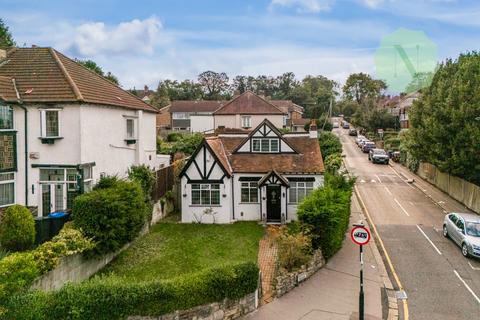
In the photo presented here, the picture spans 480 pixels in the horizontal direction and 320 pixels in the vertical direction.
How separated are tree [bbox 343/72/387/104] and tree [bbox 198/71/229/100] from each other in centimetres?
3365

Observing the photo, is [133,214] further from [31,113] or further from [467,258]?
[467,258]

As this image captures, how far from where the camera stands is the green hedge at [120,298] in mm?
10844

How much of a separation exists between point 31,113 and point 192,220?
1001 cm

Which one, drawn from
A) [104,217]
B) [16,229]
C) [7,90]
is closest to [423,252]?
[104,217]

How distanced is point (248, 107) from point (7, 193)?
40.1 meters

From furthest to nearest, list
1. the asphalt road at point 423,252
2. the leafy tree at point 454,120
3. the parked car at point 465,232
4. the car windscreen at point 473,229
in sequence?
the leafy tree at point 454,120 → the car windscreen at point 473,229 → the parked car at point 465,232 → the asphalt road at point 423,252

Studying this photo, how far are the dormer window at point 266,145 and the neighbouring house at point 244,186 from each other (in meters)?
0.88

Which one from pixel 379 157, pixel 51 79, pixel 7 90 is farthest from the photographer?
pixel 379 157

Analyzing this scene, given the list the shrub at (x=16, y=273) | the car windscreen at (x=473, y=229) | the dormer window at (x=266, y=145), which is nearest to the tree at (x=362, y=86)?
the dormer window at (x=266, y=145)

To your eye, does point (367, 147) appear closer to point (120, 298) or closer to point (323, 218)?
point (323, 218)

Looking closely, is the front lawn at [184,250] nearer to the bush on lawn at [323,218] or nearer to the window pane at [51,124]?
the bush on lawn at [323,218]

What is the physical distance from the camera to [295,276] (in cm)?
1490

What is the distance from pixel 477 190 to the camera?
27.8 meters

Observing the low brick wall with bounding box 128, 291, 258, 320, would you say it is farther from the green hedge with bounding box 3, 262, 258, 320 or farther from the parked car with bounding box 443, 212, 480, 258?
the parked car with bounding box 443, 212, 480, 258
